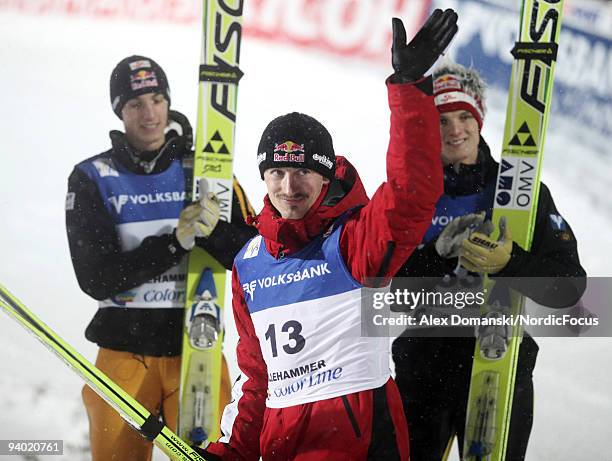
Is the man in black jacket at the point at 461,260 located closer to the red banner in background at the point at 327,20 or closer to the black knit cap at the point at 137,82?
the red banner in background at the point at 327,20

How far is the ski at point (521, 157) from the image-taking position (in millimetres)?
3855

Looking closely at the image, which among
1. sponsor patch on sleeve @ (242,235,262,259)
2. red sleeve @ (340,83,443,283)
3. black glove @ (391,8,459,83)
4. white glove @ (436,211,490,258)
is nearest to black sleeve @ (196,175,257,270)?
sponsor patch on sleeve @ (242,235,262,259)

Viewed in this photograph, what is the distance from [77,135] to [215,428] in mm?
1526

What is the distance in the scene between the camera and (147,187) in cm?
402

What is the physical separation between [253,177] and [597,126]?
1.59 meters

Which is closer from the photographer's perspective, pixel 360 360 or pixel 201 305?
pixel 360 360

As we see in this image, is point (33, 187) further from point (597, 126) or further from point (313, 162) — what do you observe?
point (597, 126)

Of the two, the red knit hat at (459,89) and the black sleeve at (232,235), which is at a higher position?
the red knit hat at (459,89)

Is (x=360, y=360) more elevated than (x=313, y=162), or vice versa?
(x=313, y=162)

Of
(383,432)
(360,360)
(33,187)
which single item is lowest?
(383,432)

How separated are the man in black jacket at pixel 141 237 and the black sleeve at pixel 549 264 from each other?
1.24m

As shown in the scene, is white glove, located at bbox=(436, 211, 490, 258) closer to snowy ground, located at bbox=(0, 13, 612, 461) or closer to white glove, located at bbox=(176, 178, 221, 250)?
snowy ground, located at bbox=(0, 13, 612, 461)

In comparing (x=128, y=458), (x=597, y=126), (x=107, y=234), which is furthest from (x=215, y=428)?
(x=597, y=126)

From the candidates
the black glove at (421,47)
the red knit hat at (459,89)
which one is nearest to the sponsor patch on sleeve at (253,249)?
the black glove at (421,47)
